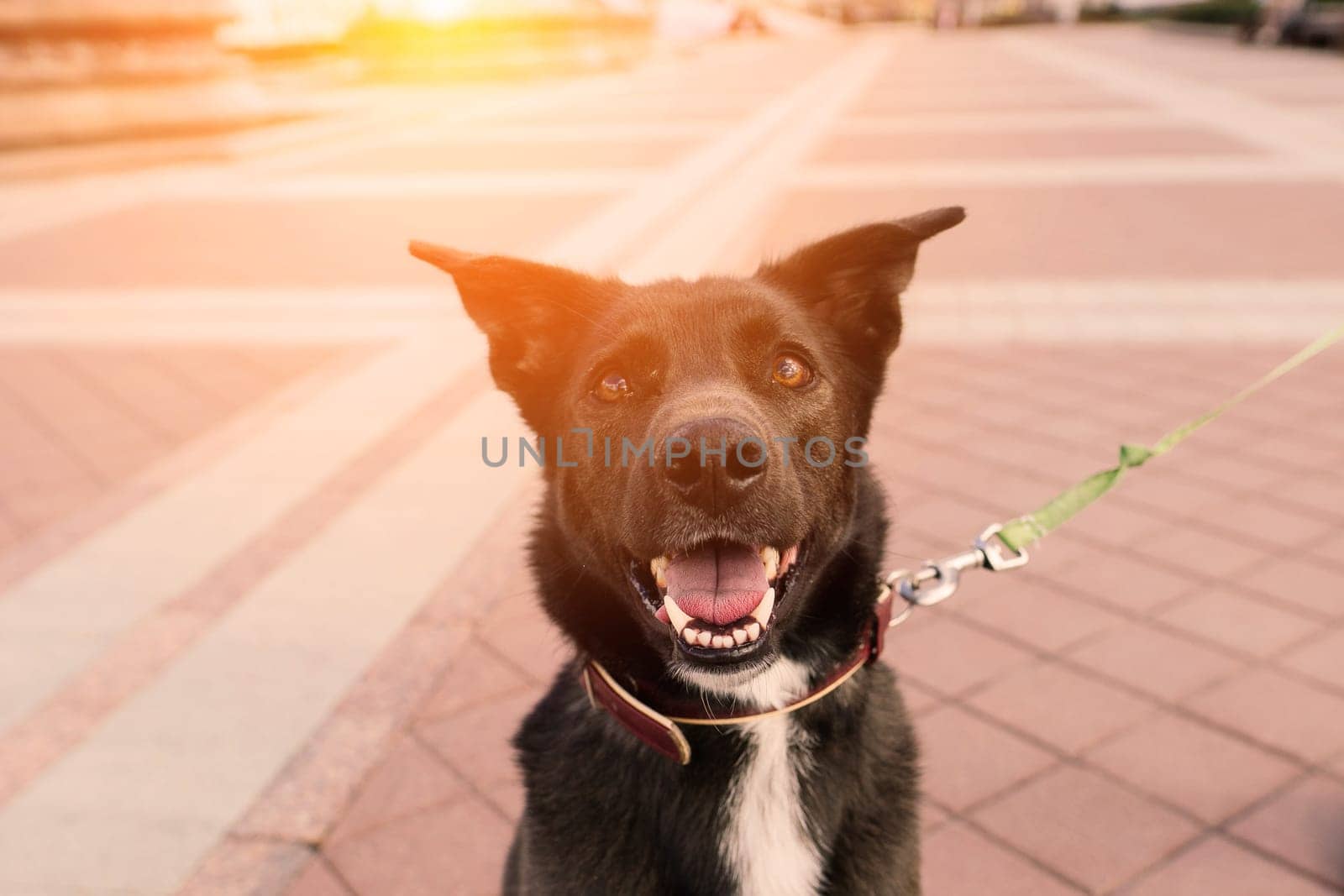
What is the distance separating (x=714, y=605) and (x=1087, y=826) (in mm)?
1462

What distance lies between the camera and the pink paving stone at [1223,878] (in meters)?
2.55

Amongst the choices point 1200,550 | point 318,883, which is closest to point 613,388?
point 318,883

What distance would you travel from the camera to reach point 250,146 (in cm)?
1548

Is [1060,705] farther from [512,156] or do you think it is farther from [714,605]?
[512,156]

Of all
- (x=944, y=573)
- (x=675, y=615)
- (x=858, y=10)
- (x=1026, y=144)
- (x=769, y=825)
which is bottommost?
(x=1026, y=144)

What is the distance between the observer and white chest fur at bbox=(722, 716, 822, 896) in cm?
204

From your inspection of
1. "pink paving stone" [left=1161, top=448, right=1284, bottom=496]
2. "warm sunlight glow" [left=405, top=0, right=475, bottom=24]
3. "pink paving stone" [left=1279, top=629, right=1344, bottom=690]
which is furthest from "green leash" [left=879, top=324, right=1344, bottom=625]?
"warm sunlight glow" [left=405, top=0, right=475, bottom=24]

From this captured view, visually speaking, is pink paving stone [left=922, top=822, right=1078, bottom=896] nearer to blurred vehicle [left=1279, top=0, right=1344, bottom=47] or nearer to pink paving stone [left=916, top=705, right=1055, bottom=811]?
pink paving stone [left=916, top=705, right=1055, bottom=811]

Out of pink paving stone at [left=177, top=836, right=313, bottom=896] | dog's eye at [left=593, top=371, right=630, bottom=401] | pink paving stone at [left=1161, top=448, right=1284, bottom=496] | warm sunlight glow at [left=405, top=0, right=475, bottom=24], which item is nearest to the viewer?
dog's eye at [left=593, top=371, right=630, bottom=401]

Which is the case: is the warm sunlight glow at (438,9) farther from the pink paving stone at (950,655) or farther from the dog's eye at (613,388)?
the dog's eye at (613,388)

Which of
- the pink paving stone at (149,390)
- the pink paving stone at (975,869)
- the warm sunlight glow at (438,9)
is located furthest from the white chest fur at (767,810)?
the warm sunlight glow at (438,9)

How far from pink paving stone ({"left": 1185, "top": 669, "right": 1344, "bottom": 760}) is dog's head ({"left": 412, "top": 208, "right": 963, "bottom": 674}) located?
5.44ft

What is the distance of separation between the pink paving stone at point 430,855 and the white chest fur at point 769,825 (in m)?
0.93

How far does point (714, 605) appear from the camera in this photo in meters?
1.94
